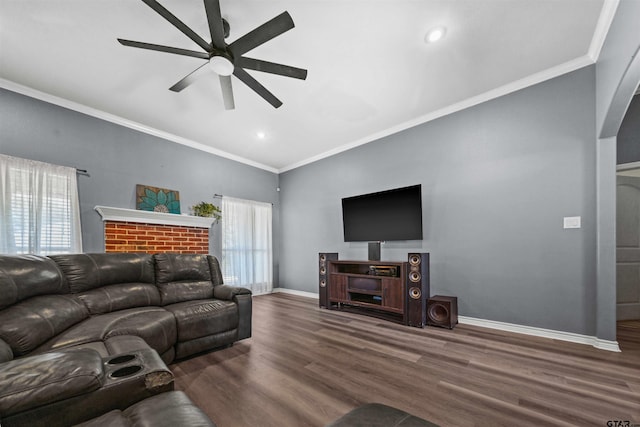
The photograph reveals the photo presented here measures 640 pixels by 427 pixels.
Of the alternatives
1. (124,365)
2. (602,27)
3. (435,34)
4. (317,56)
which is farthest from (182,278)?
(602,27)

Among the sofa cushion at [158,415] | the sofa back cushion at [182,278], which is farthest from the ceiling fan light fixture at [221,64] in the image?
the sofa cushion at [158,415]

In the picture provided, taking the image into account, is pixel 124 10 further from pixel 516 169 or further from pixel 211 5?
pixel 516 169

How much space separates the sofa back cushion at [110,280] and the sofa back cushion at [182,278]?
86 millimetres

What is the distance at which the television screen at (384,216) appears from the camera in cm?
366

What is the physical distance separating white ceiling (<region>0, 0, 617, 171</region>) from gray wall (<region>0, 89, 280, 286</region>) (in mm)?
192

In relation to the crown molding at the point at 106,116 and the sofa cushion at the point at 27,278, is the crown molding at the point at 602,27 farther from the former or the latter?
the crown molding at the point at 106,116

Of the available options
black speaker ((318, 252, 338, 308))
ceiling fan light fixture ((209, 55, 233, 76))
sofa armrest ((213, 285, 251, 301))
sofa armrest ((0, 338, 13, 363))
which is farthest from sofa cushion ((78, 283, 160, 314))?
black speaker ((318, 252, 338, 308))

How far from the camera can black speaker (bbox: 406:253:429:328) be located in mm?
3205

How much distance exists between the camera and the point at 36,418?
0.87 meters

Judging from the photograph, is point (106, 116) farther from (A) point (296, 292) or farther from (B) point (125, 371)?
(A) point (296, 292)

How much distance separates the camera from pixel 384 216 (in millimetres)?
3982

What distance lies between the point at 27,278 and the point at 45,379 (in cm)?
147

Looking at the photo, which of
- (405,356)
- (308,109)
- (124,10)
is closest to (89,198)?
(124,10)

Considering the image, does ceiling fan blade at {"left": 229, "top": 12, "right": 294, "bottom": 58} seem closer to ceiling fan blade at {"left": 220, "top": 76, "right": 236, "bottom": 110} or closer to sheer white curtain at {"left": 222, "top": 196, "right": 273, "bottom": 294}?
ceiling fan blade at {"left": 220, "top": 76, "right": 236, "bottom": 110}
